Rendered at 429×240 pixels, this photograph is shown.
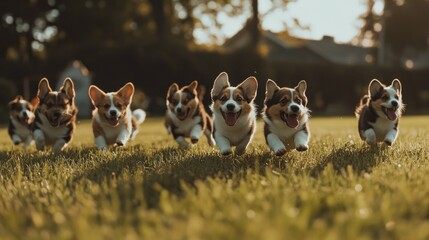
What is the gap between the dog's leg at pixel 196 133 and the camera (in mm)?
8133

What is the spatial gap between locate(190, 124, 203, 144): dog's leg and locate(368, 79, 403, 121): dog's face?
254 centimetres

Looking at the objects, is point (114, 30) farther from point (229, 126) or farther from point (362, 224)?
point (362, 224)

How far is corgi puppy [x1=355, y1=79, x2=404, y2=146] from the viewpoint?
7.04 metres

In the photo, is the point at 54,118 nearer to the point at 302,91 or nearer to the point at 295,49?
the point at 302,91

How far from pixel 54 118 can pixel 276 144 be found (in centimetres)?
343

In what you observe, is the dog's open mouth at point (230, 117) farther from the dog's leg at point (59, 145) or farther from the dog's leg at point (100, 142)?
the dog's leg at point (59, 145)

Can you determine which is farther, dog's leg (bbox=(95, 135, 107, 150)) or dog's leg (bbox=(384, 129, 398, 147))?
dog's leg (bbox=(95, 135, 107, 150))

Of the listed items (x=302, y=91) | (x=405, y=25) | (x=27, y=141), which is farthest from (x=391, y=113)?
(x=405, y=25)

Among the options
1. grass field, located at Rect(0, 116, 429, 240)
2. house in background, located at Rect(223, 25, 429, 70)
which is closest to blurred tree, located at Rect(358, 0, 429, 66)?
house in background, located at Rect(223, 25, 429, 70)

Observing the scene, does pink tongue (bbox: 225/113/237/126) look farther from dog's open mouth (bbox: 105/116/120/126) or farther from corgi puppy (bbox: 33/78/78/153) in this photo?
corgi puppy (bbox: 33/78/78/153)

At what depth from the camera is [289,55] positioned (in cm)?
5503

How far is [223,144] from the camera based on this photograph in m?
6.56

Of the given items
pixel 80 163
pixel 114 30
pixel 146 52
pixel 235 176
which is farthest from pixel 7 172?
pixel 114 30

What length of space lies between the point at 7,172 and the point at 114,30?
33.0 m
